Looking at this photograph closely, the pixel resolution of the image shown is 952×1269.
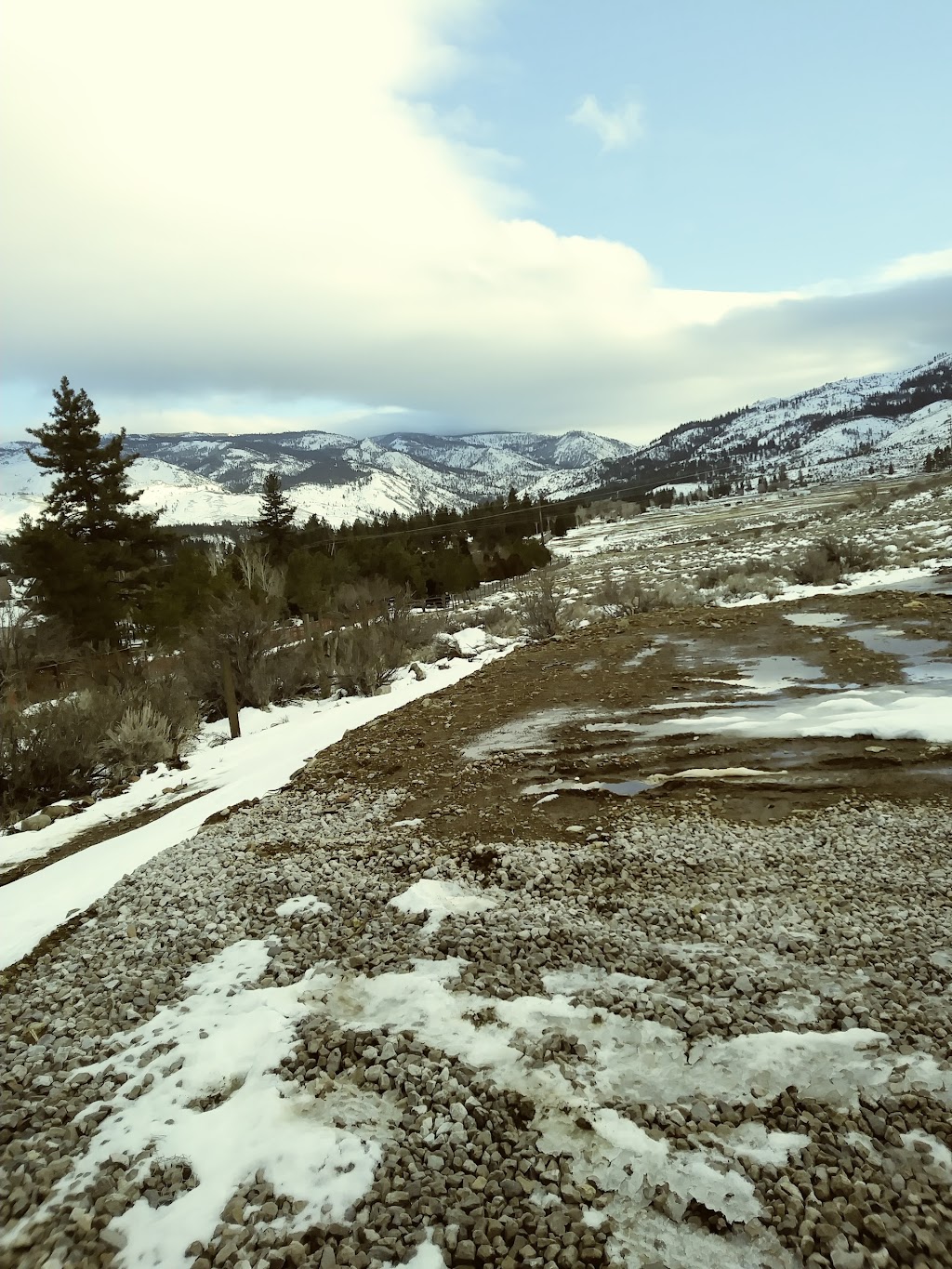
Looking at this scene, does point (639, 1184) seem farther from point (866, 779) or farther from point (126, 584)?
point (126, 584)

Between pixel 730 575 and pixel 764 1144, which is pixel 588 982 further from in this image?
pixel 730 575

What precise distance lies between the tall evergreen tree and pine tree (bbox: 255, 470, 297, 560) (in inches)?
522

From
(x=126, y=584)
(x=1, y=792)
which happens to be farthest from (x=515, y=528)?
(x=1, y=792)

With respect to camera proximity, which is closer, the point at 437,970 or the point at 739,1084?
the point at 739,1084

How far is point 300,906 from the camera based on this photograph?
523cm

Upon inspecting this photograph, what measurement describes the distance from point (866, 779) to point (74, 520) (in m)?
30.0

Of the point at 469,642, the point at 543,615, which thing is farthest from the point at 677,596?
the point at 469,642

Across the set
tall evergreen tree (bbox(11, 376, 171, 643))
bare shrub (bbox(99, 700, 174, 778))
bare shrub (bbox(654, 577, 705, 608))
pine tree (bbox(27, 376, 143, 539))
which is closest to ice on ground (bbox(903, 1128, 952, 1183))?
bare shrub (bbox(99, 700, 174, 778))

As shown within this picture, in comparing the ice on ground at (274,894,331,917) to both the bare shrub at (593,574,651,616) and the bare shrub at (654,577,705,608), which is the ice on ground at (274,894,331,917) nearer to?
the bare shrub at (593,574,651,616)

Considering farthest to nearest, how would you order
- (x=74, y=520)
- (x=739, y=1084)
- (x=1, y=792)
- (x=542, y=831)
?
(x=74, y=520) < (x=1, y=792) < (x=542, y=831) < (x=739, y=1084)

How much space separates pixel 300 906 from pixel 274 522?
138 ft

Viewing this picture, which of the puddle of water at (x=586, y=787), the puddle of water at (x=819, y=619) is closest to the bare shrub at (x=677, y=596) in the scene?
the puddle of water at (x=819, y=619)

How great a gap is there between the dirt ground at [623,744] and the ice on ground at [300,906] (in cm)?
161

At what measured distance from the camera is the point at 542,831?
6375mm
